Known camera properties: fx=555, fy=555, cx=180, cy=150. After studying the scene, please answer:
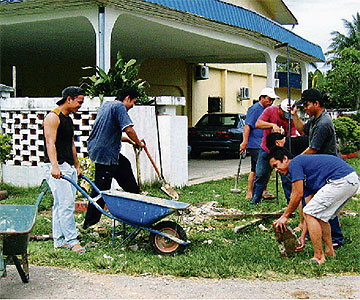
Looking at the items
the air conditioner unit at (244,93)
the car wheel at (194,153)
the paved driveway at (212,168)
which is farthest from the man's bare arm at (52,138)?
the air conditioner unit at (244,93)

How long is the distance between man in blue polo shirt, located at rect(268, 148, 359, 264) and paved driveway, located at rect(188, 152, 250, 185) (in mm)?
6042

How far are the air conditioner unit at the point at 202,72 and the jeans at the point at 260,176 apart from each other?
45.6ft

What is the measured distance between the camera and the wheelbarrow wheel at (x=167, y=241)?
6.01 metres

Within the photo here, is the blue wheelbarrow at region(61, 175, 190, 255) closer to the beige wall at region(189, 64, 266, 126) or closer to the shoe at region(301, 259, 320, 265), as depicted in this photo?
the shoe at region(301, 259, 320, 265)

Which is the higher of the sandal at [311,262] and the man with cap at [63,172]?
the man with cap at [63,172]

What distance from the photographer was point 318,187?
5.74 meters

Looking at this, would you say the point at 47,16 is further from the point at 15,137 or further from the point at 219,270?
the point at 219,270

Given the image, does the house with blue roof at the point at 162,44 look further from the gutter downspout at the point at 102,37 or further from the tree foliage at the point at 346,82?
the tree foliage at the point at 346,82

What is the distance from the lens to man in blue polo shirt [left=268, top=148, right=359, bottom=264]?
218 inches

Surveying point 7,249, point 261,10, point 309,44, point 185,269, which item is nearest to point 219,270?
point 185,269

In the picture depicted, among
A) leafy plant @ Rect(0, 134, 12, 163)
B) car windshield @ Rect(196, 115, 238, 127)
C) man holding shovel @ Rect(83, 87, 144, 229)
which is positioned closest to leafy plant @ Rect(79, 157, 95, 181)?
leafy plant @ Rect(0, 134, 12, 163)

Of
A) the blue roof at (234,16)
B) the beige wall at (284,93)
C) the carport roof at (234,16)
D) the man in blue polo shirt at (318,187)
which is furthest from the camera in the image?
the beige wall at (284,93)

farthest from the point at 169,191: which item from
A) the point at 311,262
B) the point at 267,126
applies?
the point at 311,262

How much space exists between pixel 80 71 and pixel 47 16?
33.6ft
